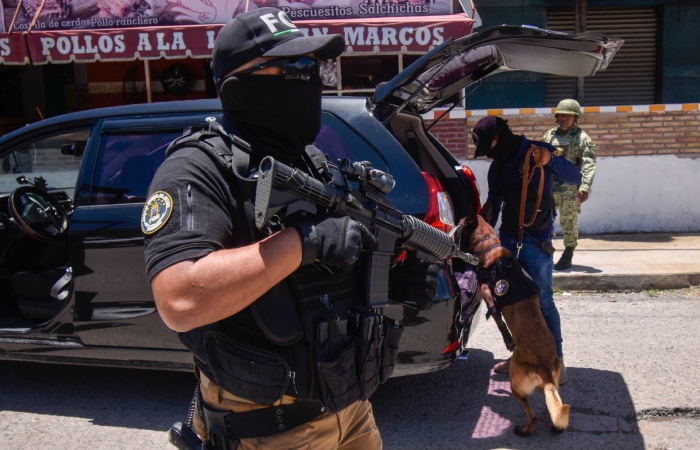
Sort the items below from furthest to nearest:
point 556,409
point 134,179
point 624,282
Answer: point 624,282 < point 134,179 < point 556,409

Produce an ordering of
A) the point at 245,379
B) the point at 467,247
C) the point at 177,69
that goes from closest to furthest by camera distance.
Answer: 1. the point at 245,379
2. the point at 467,247
3. the point at 177,69

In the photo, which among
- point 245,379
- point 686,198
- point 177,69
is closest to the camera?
point 245,379

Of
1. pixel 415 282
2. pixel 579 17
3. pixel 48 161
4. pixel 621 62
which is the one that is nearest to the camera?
pixel 415 282

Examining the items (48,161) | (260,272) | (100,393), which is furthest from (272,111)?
(48,161)

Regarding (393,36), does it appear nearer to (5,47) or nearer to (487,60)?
(487,60)

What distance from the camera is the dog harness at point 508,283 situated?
361 cm

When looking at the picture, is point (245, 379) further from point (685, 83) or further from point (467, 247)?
point (685, 83)

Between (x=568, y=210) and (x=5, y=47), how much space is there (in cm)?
746

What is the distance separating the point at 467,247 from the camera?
12.8ft

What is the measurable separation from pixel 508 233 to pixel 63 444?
278cm

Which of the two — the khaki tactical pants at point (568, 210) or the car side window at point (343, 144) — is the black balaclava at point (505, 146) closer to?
the car side window at point (343, 144)

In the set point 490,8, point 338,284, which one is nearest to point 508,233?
point 338,284

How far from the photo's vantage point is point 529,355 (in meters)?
3.46

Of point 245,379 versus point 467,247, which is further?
point 467,247
